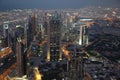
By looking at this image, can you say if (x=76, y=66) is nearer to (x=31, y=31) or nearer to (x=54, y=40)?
(x=54, y=40)

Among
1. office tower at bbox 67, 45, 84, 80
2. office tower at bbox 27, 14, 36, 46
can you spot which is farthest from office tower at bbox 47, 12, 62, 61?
office tower at bbox 67, 45, 84, 80

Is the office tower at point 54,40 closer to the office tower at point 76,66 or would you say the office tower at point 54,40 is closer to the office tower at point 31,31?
the office tower at point 31,31

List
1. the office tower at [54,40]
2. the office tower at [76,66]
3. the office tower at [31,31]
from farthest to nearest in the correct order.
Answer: the office tower at [31,31] → the office tower at [54,40] → the office tower at [76,66]

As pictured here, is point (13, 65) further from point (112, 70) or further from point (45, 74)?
point (112, 70)

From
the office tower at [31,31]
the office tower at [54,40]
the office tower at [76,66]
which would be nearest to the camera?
the office tower at [76,66]

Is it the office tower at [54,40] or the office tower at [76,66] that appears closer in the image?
the office tower at [76,66]

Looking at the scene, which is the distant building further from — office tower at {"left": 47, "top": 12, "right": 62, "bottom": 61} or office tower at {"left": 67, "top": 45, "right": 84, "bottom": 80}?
office tower at {"left": 67, "top": 45, "right": 84, "bottom": 80}

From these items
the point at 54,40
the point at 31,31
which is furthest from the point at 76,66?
the point at 31,31

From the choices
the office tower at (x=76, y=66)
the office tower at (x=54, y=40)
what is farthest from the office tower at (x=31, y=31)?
the office tower at (x=76, y=66)

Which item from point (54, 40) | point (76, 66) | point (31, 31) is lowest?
point (76, 66)
